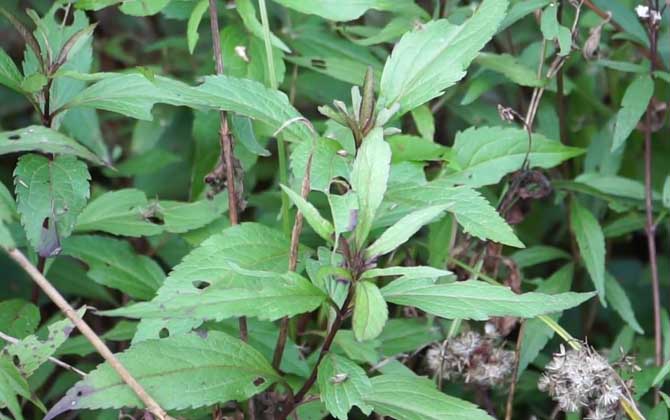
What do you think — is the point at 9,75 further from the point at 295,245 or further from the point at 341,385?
the point at 341,385

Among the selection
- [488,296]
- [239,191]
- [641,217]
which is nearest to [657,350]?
[641,217]

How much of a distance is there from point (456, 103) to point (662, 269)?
32.3 inches

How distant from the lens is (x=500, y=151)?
193 centimetres

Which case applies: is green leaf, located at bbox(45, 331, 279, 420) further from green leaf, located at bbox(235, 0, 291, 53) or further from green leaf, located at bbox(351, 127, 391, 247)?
green leaf, located at bbox(235, 0, 291, 53)

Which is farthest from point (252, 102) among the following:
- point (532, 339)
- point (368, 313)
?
point (532, 339)

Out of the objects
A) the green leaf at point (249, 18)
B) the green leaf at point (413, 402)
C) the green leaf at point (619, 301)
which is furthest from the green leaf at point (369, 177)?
the green leaf at point (619, 301)

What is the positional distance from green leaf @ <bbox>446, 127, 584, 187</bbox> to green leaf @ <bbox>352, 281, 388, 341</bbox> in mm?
600

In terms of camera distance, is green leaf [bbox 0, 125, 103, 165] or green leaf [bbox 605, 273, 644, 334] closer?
green leaf [bbox 0, 125, 103, 165]

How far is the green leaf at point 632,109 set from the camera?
1.95 meters

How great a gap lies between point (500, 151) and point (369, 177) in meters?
0.61

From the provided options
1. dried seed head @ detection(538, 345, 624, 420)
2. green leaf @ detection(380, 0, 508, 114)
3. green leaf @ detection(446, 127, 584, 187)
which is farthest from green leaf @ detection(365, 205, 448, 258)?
green leaf @ detection(446, 127, 584, 187)

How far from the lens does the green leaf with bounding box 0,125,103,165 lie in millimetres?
1500

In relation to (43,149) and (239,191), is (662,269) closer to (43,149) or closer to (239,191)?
(239,191)

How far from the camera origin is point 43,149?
151 cm
